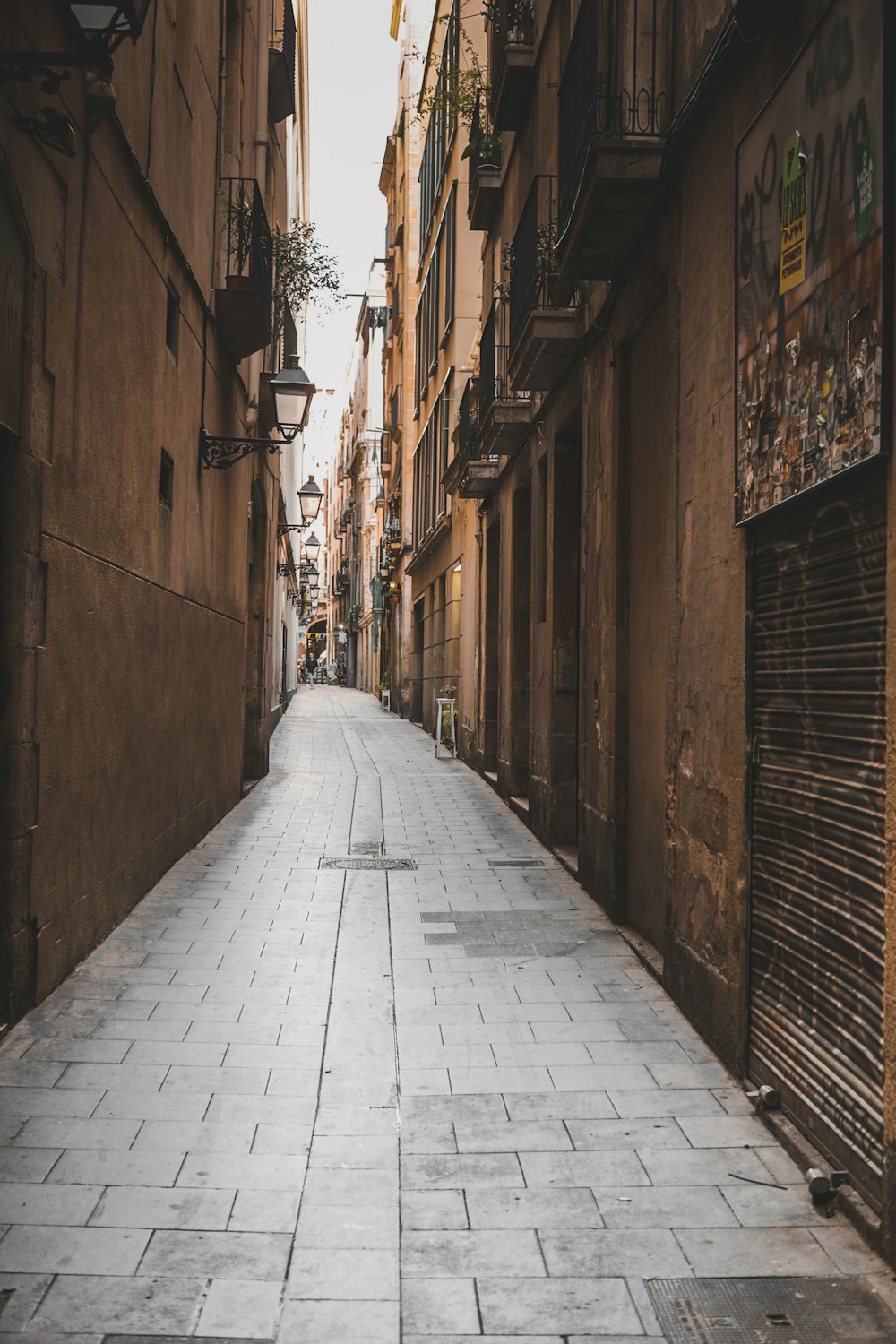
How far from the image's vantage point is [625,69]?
7.30m

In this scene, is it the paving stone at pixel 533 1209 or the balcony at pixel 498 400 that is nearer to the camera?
the paving stone at pixel 533 1209

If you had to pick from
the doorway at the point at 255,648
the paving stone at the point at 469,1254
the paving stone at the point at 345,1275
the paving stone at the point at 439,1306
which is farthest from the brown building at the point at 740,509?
the doorway at the point at 255,648

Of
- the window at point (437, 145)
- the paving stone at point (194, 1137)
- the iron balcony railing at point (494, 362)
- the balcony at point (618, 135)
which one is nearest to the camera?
the paving stone at point (194, 1137)

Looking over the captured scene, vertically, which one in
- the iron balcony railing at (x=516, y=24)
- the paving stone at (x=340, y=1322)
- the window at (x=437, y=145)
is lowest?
the paving stone at (x=340, y=1322)

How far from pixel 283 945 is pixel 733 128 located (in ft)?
16.8

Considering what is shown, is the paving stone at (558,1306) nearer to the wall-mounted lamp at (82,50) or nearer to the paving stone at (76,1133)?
the paving stone at (76,1133)

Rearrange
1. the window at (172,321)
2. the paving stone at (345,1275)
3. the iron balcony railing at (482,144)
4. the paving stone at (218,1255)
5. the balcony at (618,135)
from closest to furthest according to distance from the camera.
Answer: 1. the paving stone at (345,1275)
2. the paving stone at (218,1255)
3. the balcony at (618,135)
4. the window at (172,321)
5. the iron balcony railing at (482,144)

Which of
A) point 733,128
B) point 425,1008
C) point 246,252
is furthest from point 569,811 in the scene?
point 733,128

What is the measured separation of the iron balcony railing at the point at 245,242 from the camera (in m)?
11.8

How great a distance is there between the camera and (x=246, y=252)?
39.7 feet

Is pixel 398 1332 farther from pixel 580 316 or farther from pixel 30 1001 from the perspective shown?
pixel 580 316

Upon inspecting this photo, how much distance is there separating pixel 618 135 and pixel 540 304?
4237 mm

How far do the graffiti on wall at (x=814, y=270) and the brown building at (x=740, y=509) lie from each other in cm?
1

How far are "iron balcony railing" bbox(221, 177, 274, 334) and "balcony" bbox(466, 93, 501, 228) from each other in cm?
328
